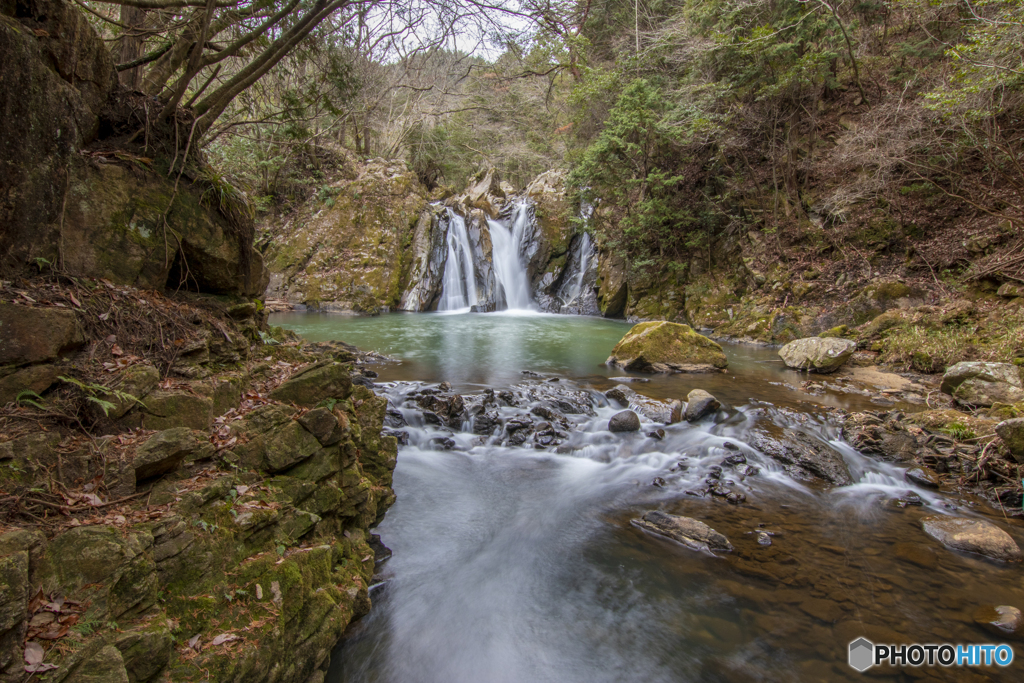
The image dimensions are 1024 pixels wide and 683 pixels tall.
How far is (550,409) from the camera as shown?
7.11m

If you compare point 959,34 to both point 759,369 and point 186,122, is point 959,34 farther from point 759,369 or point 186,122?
point 186,122

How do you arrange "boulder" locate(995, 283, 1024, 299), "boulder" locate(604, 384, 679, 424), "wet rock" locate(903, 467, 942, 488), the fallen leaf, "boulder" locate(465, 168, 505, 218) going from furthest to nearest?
"boulder" locate(465, 168, 505, 218)
"boulder" locate(995, 283, 1024, 299)
"boulder" locate(604, 384, 679, 424)
"wet rock" locate(903, 467, 942, 488)
the fallen leaf

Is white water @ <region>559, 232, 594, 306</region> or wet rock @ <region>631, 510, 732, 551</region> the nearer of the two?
wet rock @ <region>631, 510, 732, 551</region>

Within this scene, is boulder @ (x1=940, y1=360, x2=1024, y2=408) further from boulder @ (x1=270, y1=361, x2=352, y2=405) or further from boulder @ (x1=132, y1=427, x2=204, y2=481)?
boulder @ (x1=132, y1=427, x2=204, y2=481)

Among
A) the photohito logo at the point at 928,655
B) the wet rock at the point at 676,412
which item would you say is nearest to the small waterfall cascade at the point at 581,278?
the wet rock at the point at 676,412

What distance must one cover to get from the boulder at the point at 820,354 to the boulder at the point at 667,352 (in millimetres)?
1505

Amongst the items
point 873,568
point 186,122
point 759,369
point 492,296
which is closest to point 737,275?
point 759,369

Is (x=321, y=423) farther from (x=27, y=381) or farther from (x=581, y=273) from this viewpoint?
(x=581, y=273)

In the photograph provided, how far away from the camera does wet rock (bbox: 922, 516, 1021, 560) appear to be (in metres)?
3.68

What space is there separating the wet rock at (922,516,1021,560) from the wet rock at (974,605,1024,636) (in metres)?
0.72

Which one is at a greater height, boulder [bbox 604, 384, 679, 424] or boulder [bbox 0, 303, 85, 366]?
boulder [bbox 0, 303, 85, 366]

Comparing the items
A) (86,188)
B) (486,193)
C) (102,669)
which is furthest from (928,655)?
(486,193)

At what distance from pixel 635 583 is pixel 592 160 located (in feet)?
48.7

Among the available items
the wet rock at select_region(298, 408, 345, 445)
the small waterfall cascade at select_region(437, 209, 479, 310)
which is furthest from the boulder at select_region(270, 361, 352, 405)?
the small waterfall cascade at select_region(437, 209, 479, 310)
